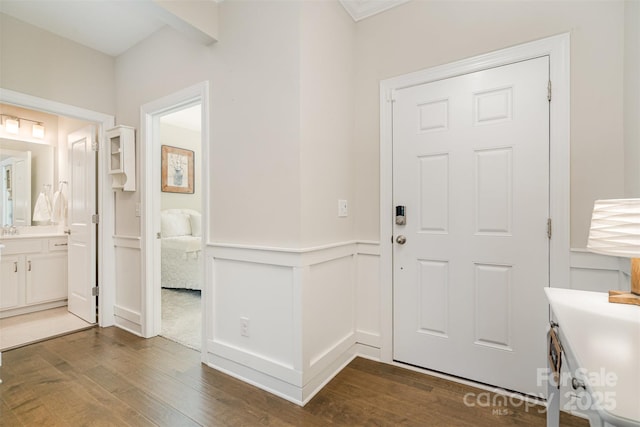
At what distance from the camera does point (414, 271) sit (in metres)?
2.09

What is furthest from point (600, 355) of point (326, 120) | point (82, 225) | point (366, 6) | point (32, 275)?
point (32, 275)

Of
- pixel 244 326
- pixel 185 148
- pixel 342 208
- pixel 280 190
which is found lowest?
pixel 244 326

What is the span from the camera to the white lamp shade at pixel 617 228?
3.35 feet

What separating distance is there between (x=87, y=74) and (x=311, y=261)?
9.59 ft

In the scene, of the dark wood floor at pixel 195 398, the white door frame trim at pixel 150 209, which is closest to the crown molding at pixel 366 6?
the white door frame trim at pixel 150 209

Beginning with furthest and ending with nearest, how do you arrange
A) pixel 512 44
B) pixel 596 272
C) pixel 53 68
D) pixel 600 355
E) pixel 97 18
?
pixel 53 68, pixel 97 18, pixel 512 44, pixel 596 272, pixel 600 355

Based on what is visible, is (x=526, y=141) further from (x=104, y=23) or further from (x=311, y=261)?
(x=104, y=23)

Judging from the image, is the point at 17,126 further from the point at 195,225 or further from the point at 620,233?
the point at 620,233

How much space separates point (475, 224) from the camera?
1.89m

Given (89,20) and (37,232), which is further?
(37,232)

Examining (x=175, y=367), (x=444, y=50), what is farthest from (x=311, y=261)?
(x=444, y=50)

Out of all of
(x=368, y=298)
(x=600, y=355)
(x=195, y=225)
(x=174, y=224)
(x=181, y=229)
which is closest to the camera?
(x=600, y=355)

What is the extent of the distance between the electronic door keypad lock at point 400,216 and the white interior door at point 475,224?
3 cm

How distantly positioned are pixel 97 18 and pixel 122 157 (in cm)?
113
